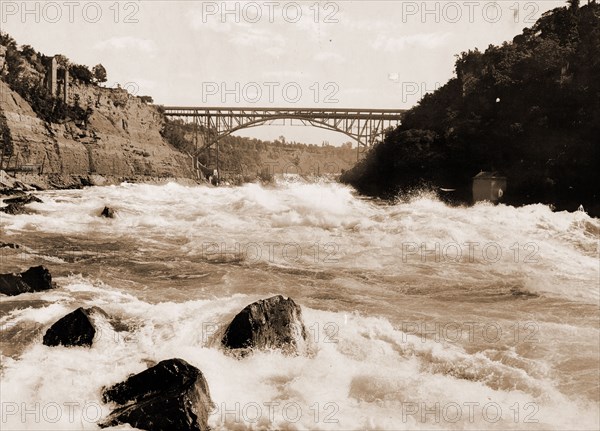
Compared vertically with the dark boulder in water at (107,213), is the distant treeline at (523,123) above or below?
above

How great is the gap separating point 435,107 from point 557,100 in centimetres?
1345

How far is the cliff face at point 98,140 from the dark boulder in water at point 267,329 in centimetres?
3234

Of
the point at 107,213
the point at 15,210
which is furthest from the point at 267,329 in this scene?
the point at 15,210

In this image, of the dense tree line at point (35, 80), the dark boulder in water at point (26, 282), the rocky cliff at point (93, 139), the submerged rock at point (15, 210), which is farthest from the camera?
the dense tree line at point (35, 80)

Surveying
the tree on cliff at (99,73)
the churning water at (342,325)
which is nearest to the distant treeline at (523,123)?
the churning water at (342,325)

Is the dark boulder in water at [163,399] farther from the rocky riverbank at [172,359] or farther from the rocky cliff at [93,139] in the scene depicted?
the rocky cliff at [93,139]

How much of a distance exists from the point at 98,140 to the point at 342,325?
147ft

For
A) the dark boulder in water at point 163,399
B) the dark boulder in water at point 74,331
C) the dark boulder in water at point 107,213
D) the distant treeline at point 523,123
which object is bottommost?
the dark boulder in water at point 163,399

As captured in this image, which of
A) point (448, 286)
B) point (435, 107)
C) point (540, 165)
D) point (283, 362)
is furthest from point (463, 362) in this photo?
point (435, 107)

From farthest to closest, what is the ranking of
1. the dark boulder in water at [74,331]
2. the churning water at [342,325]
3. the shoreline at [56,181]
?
the shoreline at [56,181] < the dark boulder in water at [74,331] < the churning water at [342,325]

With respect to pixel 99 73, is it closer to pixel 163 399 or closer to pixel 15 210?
pixel 15 210

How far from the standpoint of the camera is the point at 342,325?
6578 millimetres

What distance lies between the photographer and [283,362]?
540 centimetres

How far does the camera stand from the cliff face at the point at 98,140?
120 ft
